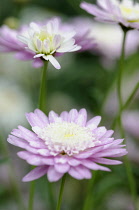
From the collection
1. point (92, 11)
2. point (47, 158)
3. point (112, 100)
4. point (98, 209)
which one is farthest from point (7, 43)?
point (112, 100)

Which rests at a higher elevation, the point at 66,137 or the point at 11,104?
the point at 11,104

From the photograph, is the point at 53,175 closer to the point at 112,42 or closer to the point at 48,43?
the point at 48,43

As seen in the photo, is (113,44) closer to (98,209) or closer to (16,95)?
(16,95)

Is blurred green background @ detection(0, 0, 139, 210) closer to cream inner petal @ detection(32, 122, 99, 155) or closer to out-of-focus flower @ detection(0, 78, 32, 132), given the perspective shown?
out-of-focus flower @ detection(0, 78, 32, 132)

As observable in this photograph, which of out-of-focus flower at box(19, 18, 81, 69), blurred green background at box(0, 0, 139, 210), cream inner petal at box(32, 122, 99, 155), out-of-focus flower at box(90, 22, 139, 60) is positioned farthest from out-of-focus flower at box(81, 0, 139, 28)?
out-of-focus flower at box(90, 22, 139, 60)

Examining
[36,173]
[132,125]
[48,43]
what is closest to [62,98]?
[132,125]

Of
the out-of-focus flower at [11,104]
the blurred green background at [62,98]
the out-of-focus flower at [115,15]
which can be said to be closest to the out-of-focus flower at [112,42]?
the blurred green background at [62,98]

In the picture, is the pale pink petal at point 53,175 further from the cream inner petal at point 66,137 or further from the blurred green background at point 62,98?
the blurred green background at point 62,98
